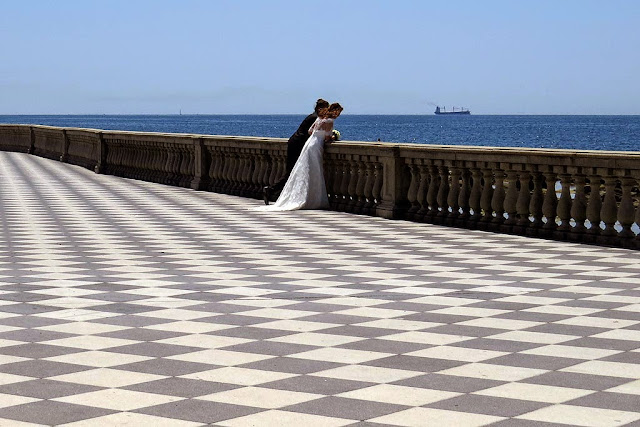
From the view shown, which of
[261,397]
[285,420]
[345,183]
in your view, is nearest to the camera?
[285,420]

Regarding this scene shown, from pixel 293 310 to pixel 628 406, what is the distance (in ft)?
11.4

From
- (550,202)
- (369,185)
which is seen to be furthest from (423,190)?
(550,202)

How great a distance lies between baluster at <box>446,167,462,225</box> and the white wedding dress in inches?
138

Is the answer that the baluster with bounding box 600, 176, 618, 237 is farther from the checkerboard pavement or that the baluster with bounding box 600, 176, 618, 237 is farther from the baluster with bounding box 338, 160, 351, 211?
the baluster with bounding box 338, 160, 351, 211

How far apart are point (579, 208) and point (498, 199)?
1.60 meters

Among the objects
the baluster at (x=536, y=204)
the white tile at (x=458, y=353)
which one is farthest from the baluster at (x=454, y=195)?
the white tile at (x=458, y=353)

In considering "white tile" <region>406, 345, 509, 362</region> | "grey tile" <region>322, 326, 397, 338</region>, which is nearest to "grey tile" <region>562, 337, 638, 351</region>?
"white tile" <region>406, 345, 509, 362</region>

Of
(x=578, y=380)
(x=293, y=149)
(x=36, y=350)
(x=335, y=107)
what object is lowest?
(x=36, y=350)

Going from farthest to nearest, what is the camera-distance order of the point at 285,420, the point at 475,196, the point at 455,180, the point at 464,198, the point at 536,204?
the point at 455,180
the point at 464,198
the point at 475,196
the point at 536,204
the point at 285,420

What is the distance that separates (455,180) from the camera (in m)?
16.4

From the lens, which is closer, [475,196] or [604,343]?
[604,343]

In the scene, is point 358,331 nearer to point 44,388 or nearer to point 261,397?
point 261,397

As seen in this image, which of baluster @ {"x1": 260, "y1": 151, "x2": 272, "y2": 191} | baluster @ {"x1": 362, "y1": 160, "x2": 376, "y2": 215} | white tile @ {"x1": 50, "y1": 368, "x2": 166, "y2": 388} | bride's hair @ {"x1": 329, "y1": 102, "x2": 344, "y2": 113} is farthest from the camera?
baluster @ {"x1": 260, "y1": 151, "x2": 272, "y2": 191}

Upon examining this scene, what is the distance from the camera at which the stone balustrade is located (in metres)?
13.9
